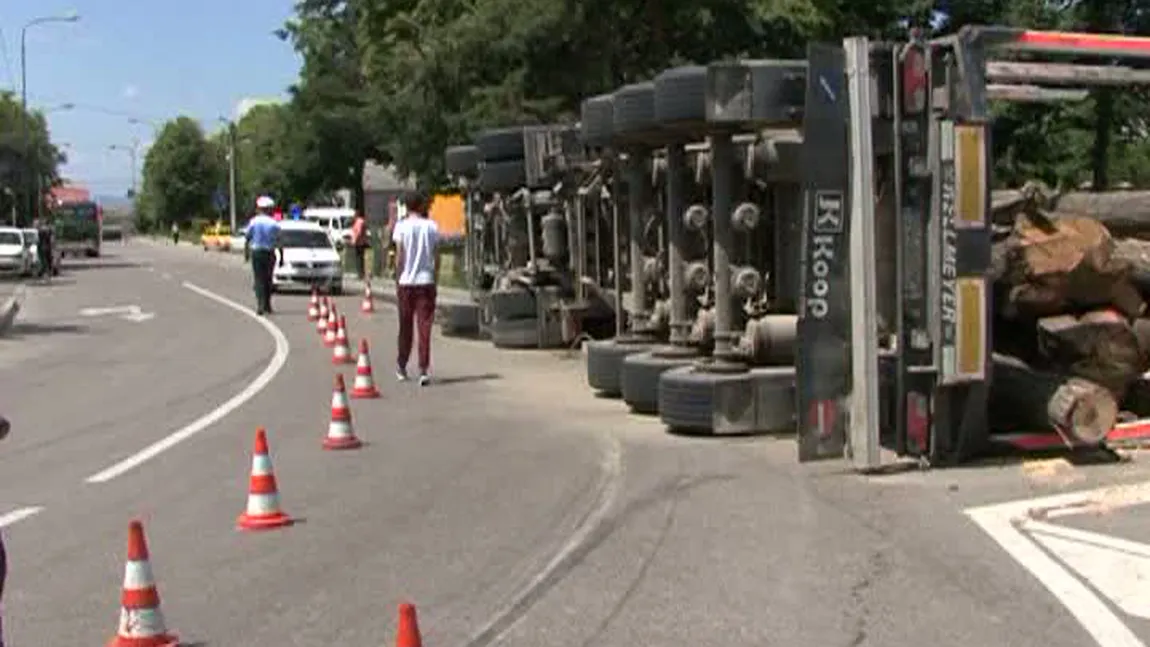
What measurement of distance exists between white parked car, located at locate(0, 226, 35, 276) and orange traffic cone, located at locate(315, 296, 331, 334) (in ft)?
91.9

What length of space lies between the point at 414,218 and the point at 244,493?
6652 millimetres

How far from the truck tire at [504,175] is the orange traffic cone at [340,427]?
8.00m

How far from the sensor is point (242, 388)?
16.0m

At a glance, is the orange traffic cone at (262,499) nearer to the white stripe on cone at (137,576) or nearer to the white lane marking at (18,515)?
the white lane marking at (18,515)

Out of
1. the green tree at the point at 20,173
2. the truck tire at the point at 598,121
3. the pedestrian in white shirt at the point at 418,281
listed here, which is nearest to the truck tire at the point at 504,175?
the pedestrian in white shirt at the point at 418,281

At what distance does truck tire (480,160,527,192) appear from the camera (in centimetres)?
1938

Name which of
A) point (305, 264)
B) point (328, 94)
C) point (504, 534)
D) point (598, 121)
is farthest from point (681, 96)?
point (328, 94)

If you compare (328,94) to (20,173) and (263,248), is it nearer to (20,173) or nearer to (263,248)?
(20,173)

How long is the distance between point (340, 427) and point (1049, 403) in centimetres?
527

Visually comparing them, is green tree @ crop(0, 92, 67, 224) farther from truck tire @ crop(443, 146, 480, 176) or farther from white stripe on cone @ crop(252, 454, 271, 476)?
white stripe on cone @ crop(252, 454, 271, 476)

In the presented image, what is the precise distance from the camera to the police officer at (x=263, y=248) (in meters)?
26.3

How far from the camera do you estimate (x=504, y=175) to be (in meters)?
19.5

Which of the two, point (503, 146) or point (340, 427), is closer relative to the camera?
point (340, 427)

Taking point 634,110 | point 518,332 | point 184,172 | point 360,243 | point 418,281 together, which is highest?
point 184,172
